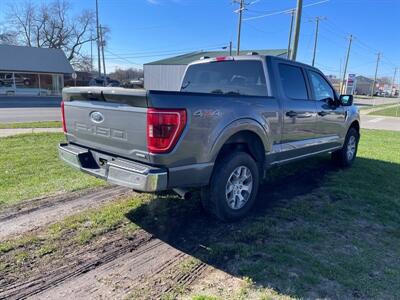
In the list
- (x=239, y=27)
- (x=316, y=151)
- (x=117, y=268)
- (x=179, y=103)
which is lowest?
(x=117, y=268)

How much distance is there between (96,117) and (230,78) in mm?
1996

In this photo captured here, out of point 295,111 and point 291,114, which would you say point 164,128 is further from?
point 295,111

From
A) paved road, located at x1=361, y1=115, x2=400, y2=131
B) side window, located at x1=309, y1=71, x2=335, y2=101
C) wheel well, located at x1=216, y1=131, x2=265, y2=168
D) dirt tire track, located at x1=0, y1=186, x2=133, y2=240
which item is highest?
side window, located at x1=309, y1=71, x2=335, y2=101

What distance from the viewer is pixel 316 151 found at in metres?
5.39

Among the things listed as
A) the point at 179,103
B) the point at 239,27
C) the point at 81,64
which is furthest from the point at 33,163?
the point at 81,64

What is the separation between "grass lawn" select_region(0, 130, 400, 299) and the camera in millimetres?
2725

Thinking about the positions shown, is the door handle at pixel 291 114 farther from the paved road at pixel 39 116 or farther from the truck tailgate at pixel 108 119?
the paved road at pixel 39 116

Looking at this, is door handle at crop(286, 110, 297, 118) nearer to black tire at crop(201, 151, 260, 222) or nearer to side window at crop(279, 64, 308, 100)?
side window at crop(279, 64, 308, 100)

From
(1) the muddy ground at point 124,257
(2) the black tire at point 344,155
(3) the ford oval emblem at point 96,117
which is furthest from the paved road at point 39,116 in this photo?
(3) the ford oval emblem at point 96,117

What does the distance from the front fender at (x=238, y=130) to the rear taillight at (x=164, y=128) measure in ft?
1.73

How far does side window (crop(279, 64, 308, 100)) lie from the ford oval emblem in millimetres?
2513

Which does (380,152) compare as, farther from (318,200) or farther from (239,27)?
(239,27)

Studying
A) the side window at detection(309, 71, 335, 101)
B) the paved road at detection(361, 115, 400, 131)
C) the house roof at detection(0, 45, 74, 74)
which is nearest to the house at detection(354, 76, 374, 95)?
the paved road at detection(361, 115, 400, 131)

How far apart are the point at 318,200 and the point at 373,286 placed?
2.02m
